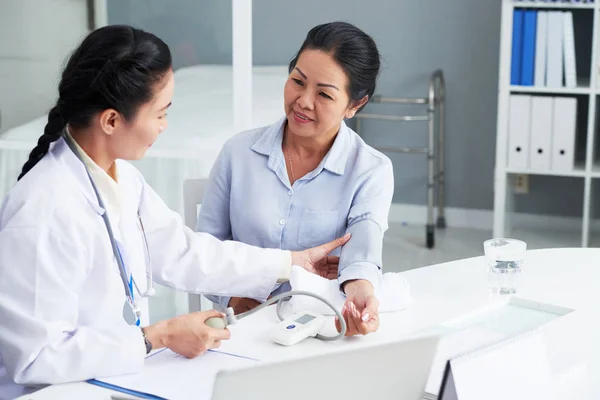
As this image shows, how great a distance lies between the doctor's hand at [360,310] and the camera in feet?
5.01

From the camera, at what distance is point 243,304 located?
191cm

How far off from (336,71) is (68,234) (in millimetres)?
774

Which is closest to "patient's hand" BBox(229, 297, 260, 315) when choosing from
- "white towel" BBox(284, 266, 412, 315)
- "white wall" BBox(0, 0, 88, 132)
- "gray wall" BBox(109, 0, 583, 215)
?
A: "white towel" BBox(284, 266, 412, 315)

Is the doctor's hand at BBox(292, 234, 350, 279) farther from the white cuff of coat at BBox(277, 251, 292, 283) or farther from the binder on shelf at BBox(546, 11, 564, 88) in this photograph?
the binder on shelf at BBox(546, 11, 564, 88)

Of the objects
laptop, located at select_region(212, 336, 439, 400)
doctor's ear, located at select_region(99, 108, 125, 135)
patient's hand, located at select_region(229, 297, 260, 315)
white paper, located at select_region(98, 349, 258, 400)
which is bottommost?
patient's hand, located at select_region(229, 297, 260, 315)

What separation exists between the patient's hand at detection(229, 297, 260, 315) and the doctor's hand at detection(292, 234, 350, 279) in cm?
14

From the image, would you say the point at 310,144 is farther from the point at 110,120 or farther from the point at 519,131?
the point at 519,131

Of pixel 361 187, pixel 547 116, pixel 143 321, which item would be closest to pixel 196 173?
pixel 361 187

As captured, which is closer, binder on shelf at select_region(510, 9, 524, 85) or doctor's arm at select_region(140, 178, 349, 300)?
doctor's arm at select_region(140, 178, 349, 300)

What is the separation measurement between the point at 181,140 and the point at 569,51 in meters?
1.79

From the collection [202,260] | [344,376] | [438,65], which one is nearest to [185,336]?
[202,260]

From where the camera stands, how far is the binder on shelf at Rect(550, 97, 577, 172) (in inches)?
151

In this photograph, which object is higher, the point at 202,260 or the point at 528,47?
the point at 528,47

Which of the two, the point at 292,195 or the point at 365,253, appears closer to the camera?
the point at 365,253
